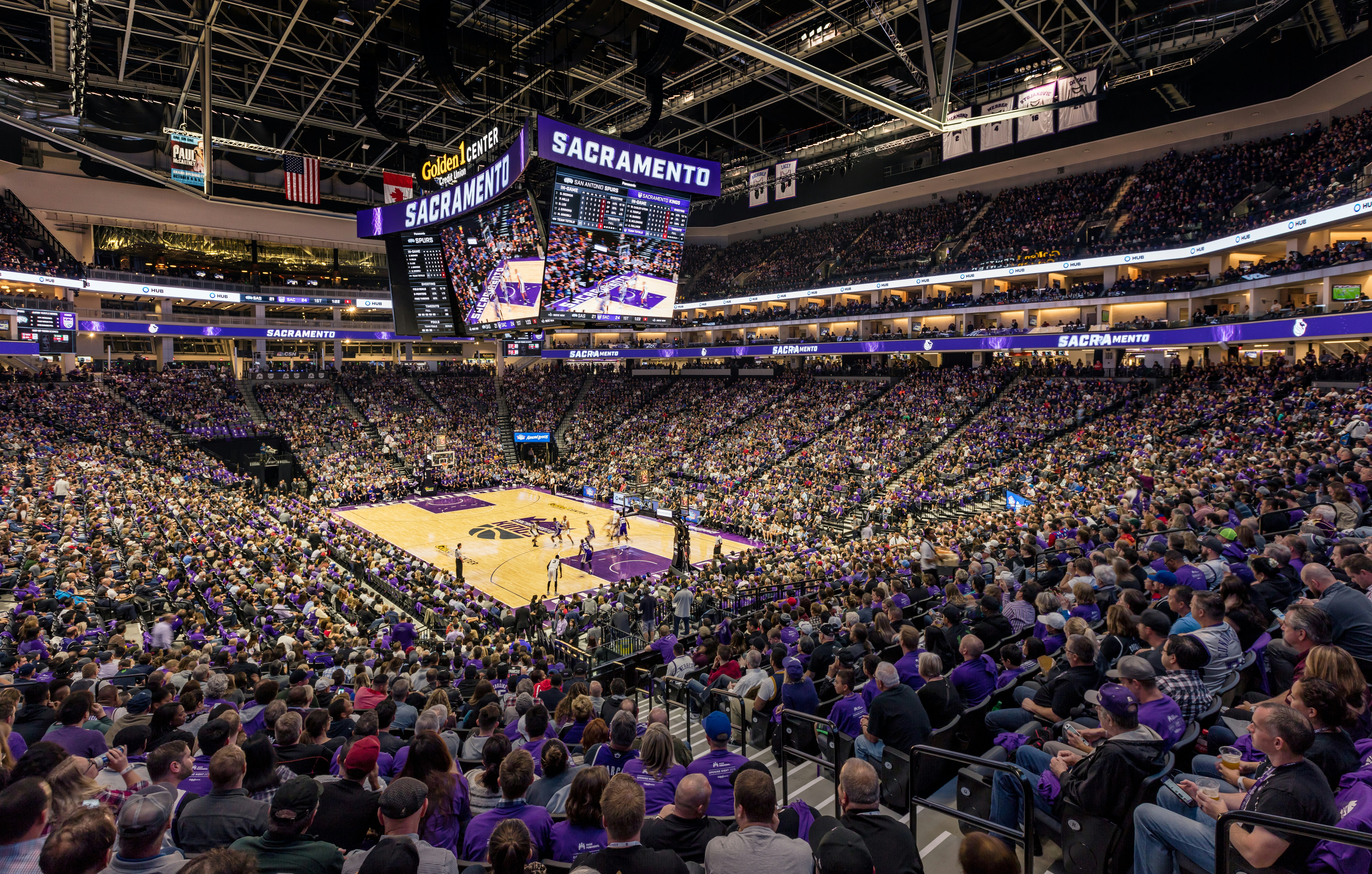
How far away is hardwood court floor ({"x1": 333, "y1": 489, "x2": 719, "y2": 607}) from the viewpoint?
2327 centimetres

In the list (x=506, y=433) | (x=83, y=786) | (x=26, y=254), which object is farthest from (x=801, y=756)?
(x=26, y=254)

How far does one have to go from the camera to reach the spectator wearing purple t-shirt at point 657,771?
4.14 metres

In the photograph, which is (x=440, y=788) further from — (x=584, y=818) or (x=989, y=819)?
(x=989, y=819)

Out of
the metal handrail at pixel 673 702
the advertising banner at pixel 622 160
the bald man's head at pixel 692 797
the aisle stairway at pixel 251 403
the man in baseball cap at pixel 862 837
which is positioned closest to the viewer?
the man in baseball cap at pixel 862 837

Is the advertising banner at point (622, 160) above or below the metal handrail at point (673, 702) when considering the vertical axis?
above

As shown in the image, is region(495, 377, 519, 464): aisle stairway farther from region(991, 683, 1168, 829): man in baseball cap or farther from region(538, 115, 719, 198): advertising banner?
region(991, 683, 1168, 829): man in baseball cap

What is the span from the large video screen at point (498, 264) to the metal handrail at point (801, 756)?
16734 millimetres

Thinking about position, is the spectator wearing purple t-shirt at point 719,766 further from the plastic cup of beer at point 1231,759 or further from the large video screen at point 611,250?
the large video screen at point 611,250

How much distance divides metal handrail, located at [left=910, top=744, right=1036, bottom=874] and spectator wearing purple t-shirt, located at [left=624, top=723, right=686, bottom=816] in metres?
1.44

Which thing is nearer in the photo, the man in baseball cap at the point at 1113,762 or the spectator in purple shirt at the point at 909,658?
the man in baseball cap at the point at 1113,762

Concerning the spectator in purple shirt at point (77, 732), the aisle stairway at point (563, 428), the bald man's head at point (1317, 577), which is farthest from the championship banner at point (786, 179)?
the spectator in purple shirt at point (77, 732)

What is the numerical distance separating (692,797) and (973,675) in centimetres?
334

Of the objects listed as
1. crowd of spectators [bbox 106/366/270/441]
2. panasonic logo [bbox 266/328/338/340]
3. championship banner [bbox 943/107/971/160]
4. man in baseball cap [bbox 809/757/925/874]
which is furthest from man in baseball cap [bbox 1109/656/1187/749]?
panasonic logo [bbox 266/328/338/340]

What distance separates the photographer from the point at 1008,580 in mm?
9719
